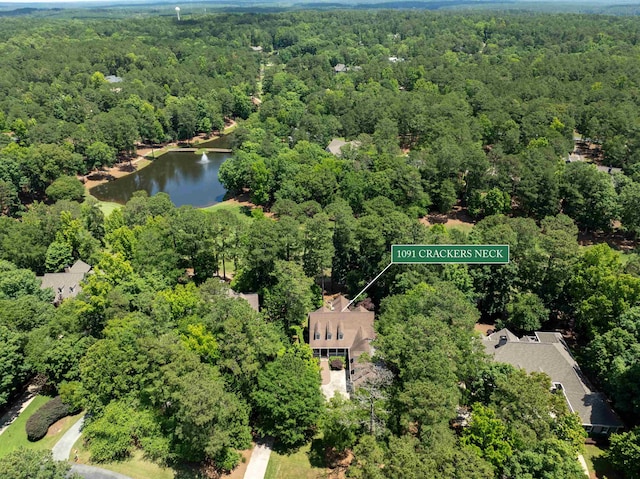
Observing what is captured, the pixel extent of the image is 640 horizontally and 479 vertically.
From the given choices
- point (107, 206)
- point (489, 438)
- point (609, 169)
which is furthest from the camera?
point (107, 206)

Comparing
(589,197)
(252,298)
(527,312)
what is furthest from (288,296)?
(589,197)

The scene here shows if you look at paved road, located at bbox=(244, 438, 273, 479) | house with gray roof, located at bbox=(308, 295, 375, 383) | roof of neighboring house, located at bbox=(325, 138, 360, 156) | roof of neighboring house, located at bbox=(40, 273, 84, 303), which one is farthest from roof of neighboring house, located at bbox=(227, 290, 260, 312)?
roof of neighboring house, located at bbox=(325, 138, 360, 156)

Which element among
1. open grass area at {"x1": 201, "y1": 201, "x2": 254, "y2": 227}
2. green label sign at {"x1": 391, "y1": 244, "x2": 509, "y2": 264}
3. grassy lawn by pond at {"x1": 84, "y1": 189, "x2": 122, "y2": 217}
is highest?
green label sign at {"x1": 391, "y1": 244, "x2": 509, "y2": 264}

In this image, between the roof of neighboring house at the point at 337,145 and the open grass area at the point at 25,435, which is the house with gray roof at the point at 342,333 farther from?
the roof of neighboring house at the point at 337,145

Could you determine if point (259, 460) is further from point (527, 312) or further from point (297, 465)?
point (527, 312)

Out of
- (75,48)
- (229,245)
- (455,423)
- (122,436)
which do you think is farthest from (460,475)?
(75,48)

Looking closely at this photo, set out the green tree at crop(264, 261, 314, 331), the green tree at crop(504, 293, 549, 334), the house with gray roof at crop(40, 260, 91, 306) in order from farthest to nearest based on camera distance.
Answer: the house with gray roof at crop(40, 260, 91, 306)
the green tree at crop(504, 293, 549, 334)
the green tree at crop(264, 261, 314, 331)

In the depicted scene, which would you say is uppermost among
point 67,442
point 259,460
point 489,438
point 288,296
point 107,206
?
point 489,438

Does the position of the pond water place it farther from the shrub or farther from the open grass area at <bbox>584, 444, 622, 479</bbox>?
the open grass area at <bbox>584, 444, 622, 479</bbox>
